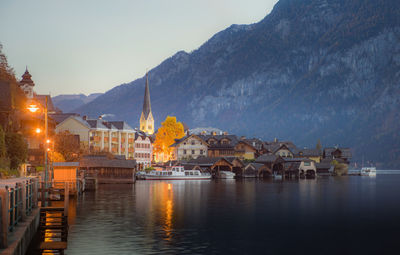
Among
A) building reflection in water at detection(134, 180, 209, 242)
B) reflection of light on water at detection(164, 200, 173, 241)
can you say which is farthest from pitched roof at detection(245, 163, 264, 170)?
reflection of light on water at detection(164, 200, 173, 241)

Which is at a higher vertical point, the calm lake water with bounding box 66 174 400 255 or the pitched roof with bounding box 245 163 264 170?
the pitched roof with bounding box 245 163 264 170

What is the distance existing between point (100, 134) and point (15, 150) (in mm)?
107174

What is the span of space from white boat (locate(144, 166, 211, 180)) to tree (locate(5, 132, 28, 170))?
78321 mm

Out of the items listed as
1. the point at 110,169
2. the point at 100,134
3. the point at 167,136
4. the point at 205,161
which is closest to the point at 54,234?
the point at 110,169

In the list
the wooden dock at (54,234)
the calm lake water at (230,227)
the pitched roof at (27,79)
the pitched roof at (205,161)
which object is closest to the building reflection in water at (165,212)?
the calm lake water at (230,227)

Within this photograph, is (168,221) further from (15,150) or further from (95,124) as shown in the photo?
(95,124)

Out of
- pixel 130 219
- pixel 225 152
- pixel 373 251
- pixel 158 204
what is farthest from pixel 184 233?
pixel 225 152

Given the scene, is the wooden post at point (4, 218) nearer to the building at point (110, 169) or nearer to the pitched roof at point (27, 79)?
the building at point (110, 169)

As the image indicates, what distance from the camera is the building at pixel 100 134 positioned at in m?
166

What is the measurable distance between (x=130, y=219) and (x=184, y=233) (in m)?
10.1

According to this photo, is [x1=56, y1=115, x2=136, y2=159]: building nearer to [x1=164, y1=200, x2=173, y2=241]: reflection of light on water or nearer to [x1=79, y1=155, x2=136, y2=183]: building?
[x1=79, y1=155, x2=136, y2=183]: building

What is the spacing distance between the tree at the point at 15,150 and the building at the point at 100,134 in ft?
260

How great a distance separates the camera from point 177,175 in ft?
495

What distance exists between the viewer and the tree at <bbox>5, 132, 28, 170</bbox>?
70.7m
